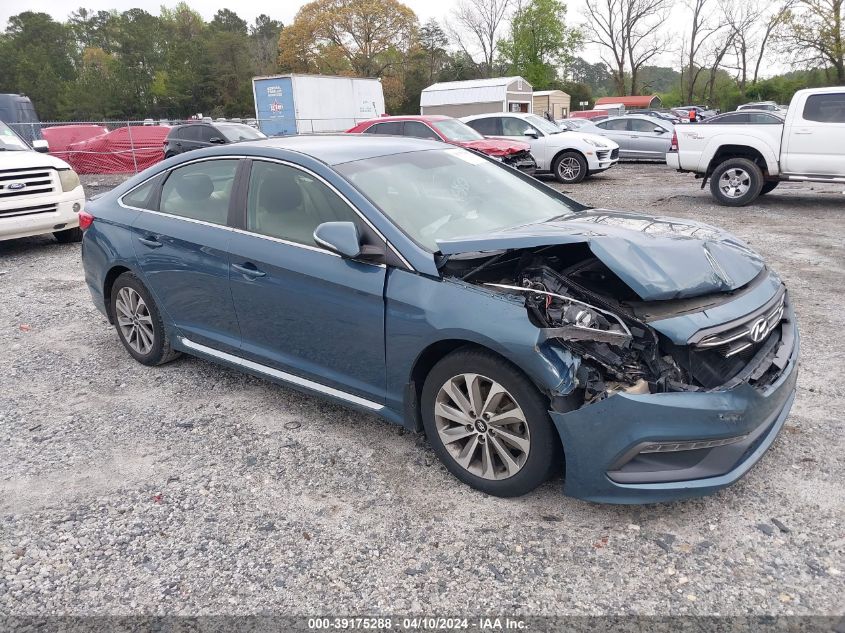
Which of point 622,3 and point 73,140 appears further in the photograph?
point 622,3

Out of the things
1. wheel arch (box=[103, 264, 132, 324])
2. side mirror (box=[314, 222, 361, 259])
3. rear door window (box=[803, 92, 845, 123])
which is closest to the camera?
side mirror (box=[314, 222, 361, 259])

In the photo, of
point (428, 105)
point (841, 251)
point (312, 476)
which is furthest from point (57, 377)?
point (428, 105)

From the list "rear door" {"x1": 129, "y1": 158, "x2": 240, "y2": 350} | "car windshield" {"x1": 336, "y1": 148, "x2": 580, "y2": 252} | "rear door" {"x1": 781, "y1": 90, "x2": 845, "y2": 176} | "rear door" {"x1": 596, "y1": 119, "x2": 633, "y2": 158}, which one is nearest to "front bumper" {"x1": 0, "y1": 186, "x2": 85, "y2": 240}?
"rear door" {"x1": 129, "y1": 158, "x2": 240, "y2": 350}

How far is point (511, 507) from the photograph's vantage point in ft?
9.77

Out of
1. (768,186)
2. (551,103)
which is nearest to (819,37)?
(551,103)

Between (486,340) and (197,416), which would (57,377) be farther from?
(486,340)

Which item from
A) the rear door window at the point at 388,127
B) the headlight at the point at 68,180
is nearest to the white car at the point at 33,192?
the headlight at the point at 68,180

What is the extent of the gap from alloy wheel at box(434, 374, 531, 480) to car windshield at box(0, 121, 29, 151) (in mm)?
8694

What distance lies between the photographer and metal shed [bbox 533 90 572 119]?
57.0 meters

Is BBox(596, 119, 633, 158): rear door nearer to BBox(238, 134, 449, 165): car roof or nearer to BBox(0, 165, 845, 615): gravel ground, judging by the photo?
BBox(0, 165, 845, 615): gravel ground

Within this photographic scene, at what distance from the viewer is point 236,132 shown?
16969 millimetres

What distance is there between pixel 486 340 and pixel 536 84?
7362 centimetres

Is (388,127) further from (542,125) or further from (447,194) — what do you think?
(447,194)

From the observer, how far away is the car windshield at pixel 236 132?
16672mm
